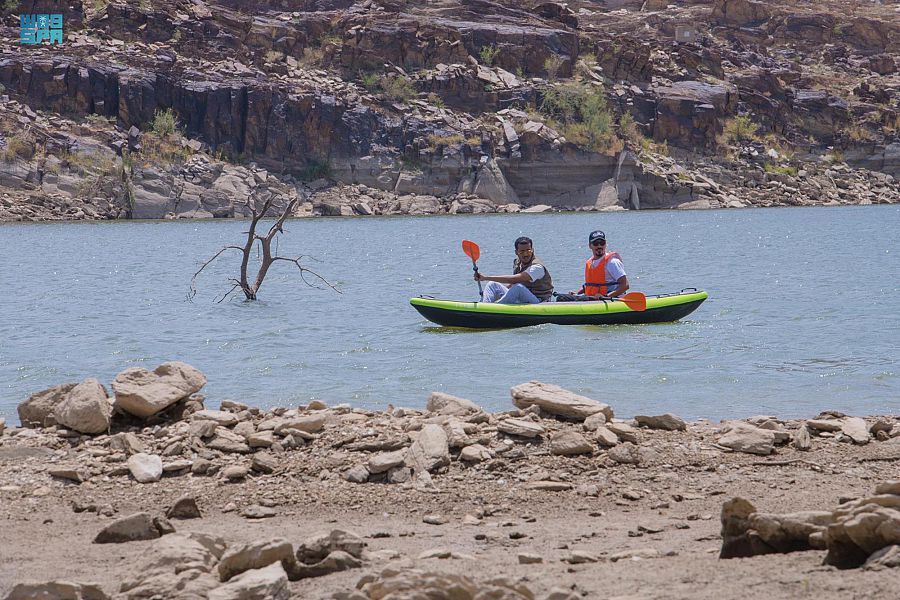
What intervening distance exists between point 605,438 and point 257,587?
2.79 meters

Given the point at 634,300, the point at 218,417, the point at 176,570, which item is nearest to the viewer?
the point at 176,570

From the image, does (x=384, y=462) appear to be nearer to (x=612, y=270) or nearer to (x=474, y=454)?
(x=474, y=454)

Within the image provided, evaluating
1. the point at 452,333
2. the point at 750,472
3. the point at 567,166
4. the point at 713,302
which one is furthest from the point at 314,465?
the point at 567,166

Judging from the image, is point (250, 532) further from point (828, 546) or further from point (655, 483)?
point (828, 546)

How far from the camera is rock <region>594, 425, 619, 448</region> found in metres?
5.73

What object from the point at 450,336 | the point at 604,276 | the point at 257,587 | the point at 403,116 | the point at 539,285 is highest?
the point at 403,116

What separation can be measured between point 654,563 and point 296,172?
2718 inches

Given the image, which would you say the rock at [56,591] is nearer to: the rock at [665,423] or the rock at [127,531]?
the rock at [127,531]

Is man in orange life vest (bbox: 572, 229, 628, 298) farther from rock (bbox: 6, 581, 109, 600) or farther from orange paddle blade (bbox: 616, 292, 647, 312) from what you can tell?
rock (bbox: 6, 581, 109, 600)

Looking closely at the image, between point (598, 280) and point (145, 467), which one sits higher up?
point (598, 280)

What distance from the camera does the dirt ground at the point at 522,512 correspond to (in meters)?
3.48

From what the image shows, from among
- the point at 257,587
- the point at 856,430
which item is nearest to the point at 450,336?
the point at 856,430

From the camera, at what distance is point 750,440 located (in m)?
5.86

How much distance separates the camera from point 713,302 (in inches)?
682
